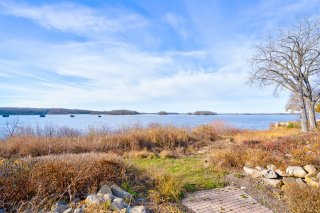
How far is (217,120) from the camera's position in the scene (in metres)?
17.6

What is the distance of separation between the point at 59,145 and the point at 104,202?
685 cm

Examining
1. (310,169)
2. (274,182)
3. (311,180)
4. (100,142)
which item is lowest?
(274,182)

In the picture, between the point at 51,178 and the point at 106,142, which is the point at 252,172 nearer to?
the point at 51,178

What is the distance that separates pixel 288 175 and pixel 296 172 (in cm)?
17

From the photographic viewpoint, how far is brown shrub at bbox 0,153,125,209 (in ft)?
13.4

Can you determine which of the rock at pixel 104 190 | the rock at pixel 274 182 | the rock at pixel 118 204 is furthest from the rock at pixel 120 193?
the rock at pixel 274 182

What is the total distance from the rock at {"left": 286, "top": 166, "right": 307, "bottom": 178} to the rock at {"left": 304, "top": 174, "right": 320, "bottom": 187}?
170 mm

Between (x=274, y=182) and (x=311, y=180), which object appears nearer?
(x=311, y=180)

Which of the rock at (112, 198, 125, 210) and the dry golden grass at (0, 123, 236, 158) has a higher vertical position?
the dry golden grass at (0, 123, 236, 158)

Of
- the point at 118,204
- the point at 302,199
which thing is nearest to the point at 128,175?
the point at 118,204

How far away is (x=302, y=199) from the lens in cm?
424

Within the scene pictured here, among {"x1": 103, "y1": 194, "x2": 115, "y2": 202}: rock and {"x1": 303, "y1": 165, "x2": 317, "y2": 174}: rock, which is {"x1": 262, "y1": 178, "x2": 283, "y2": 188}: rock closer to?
{"x1": 303, "y1": 165, "x2": 317, "y2": 174}: rock

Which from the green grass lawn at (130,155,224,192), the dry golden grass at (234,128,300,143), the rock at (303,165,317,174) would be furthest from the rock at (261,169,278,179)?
the dry golden grass at (234,128,300,143)

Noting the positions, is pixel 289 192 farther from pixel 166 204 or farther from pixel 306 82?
pixel 306 82
